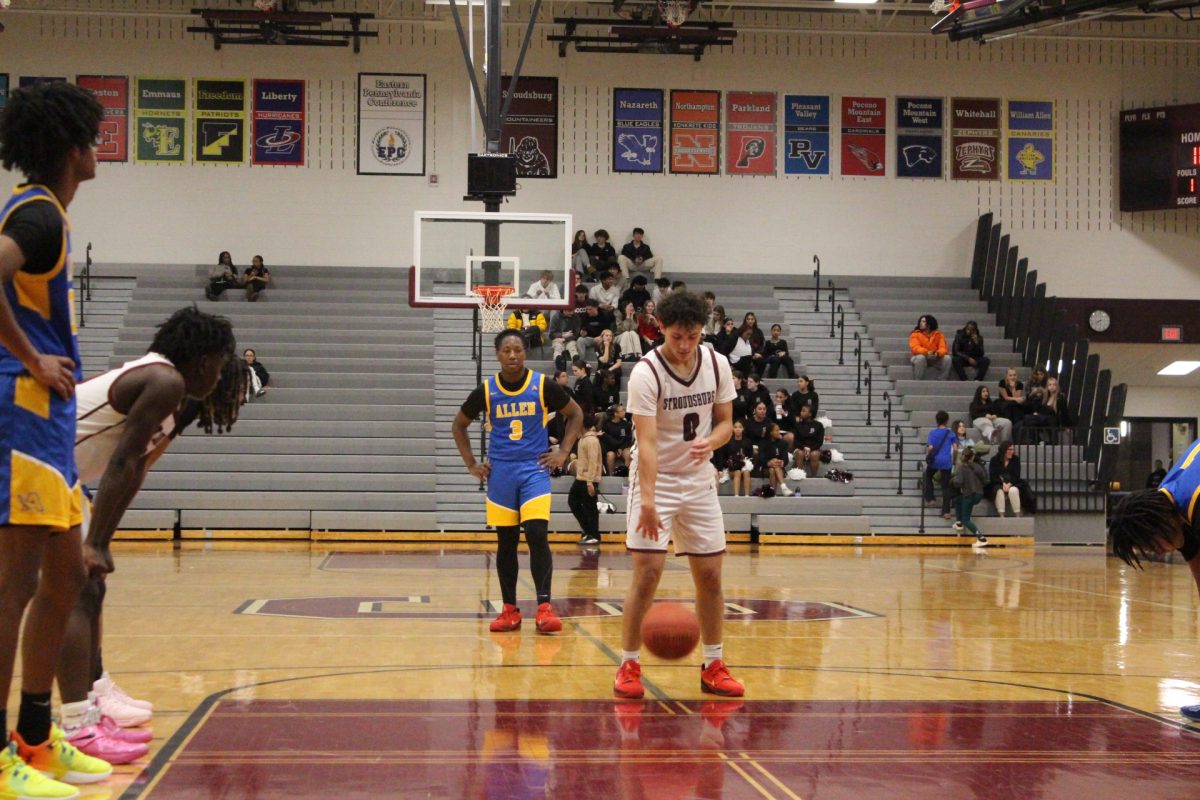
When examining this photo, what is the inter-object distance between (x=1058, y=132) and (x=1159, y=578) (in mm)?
15032

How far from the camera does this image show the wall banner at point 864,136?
1027 inches

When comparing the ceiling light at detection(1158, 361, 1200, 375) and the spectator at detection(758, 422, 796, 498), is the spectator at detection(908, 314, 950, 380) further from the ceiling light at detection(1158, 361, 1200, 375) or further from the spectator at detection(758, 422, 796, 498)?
the ceiling light at detection(1158, 361, 1200, 375)

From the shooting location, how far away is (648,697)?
6.20 meters

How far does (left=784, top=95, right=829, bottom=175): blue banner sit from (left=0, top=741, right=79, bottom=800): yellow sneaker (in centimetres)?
2336

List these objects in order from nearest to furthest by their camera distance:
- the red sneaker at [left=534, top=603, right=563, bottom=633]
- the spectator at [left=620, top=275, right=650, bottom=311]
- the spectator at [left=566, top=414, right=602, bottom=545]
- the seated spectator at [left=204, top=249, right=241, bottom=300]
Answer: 1. the red sneaker at [left=534, top=603, right=563, bottom=633]
2. the spectator at [left=566, top=414, right=602, bottom=545]
3. the spectator at [left=620, top=275, right=650, bottom=311]
4. the seated spectator at [left=204, top=249, right=241, bottom=300]

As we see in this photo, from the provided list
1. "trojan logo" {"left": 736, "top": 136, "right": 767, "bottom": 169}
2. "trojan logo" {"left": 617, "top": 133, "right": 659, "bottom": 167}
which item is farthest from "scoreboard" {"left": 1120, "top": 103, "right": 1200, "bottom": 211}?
"trojan logo" {"left": 617, "top": 133, "right": 659, "bottom": 167}

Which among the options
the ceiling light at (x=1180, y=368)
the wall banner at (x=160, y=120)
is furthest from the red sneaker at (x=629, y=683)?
the ceiling light at (x=1180, y=368)

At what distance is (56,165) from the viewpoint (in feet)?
13.7

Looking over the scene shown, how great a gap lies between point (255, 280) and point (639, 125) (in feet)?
27.1

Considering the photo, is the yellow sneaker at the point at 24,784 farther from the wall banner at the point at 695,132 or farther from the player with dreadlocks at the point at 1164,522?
the wall banner at the point at 695,132

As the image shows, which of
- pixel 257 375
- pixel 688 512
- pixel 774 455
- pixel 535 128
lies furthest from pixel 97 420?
pixel 535 128

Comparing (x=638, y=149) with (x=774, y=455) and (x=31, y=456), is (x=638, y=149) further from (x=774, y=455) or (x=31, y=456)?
(x=31, y=456)

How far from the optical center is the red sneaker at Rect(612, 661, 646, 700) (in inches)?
241

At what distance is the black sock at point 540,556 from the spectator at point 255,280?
52.5 feet
